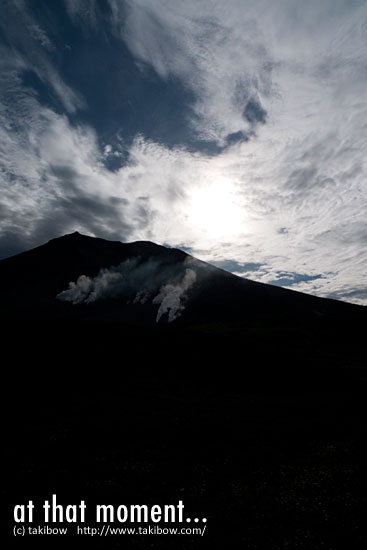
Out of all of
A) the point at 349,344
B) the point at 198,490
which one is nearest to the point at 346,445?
the point at 198,490

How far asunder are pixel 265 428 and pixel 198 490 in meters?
13.3

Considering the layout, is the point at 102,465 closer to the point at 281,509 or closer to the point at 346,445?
the point at 281,509

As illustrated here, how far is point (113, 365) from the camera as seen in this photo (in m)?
50.2

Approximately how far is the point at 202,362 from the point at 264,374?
40.5 feet

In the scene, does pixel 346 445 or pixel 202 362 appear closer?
pixel 346 445

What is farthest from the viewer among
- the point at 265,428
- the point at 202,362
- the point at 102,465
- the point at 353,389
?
the point at 202,362

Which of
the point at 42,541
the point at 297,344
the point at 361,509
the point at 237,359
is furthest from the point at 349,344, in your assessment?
the point at 42,541

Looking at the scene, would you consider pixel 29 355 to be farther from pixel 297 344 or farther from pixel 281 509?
pixel 297 344

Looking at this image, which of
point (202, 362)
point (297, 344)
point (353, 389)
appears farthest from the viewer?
point (297, 344)

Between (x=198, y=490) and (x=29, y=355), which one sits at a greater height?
(x=29, y=355)

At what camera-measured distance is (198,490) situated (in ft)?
57.6

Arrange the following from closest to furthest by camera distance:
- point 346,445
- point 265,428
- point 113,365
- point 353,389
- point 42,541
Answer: point 42,541
point 346,445
point 265,428
point 353,389
point 113,365

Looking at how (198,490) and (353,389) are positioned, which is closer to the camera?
(198,490)

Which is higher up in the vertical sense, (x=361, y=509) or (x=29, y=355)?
(x=29, y=355)
